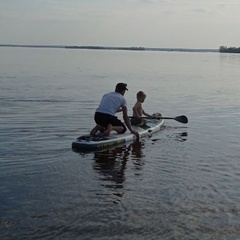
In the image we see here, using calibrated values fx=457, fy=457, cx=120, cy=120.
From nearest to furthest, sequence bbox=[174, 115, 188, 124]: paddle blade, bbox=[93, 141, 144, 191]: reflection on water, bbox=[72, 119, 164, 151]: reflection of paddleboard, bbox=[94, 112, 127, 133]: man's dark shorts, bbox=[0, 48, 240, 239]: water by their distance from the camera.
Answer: bbox=[0, 48, 240, 239]: water < bbox=[93, 141, 144, 191]: reflection on water < bbox=[72, 119, 164, 151]: reflection of paddleboard < bbox=[94, 112, 127, 133]: man's dark shorts < bbox=[174, 115, 188, 124]: paddle blade

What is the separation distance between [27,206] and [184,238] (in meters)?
2.48

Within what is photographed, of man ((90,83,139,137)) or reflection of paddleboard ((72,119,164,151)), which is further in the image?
man ((90,83,139,137))

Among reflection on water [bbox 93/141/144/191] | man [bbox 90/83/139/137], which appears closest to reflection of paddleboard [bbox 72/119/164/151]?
reflection on water [bbox 93/141/144/191]

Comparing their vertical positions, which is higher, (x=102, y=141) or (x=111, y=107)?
(x=111, y=107)

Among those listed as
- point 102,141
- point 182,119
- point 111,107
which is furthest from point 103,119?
point 182,119

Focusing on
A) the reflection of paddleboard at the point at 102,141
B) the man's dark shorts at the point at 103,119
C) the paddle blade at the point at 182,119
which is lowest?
the paddle blade at the point at 182,119

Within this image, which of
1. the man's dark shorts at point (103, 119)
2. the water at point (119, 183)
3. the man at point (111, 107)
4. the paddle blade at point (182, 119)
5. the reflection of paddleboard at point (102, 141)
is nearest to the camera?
the water at point (119, 183)

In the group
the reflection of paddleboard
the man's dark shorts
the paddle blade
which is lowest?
the paddle blade

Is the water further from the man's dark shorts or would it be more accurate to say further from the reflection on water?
the man's dark shorts

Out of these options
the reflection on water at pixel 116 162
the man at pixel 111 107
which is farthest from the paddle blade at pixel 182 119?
the man at pixel 111 107

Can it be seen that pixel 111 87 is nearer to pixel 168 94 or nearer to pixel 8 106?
pixel 168 94

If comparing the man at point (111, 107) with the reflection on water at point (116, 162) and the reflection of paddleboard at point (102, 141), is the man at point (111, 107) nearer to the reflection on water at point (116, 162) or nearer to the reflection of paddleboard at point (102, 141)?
the reflection of paddleboard at point (102, 141)

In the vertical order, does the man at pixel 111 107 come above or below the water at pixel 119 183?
above

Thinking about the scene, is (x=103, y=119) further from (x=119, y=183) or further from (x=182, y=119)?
(x=182, y=119)
